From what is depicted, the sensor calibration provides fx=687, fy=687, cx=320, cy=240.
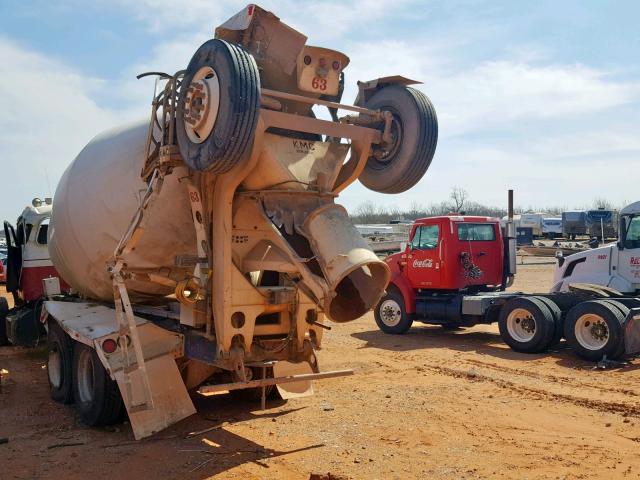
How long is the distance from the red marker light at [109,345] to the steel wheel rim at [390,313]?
829cm

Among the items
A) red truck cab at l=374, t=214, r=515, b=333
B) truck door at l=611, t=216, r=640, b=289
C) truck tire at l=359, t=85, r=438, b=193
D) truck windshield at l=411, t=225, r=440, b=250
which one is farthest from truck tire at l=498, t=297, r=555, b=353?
truck tire at l=359, t=85, r=438, b=193

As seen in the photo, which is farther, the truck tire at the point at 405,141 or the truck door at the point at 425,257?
the truck door at the point at 425,257

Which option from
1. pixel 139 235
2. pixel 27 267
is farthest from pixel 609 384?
pixel 27 267

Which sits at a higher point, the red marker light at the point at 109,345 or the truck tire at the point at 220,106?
the truck tire at the point at 220,106

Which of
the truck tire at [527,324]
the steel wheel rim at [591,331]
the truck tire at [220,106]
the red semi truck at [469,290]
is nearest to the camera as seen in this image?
the truck tire at [220,106]

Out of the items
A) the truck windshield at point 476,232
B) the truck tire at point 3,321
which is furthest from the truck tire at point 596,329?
the truck tire at point 3,321

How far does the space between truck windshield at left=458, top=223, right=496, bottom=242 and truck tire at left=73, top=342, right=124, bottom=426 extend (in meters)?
8.35

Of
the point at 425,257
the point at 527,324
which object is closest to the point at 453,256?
the point at 425,257

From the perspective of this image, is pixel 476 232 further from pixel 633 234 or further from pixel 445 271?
pixel 633 234

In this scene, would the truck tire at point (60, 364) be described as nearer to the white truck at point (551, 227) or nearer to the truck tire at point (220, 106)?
the truck tire at point (220, 106)

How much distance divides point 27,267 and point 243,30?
766 centimetres

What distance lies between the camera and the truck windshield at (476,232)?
14.0 metres

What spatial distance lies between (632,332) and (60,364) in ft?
27.4

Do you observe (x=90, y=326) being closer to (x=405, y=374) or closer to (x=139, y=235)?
(x=139, y=235)
